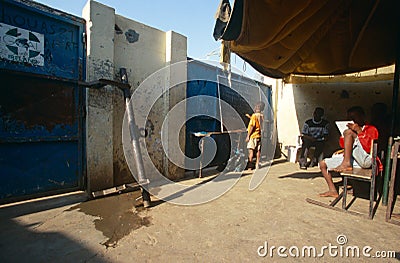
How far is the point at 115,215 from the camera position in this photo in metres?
2.80

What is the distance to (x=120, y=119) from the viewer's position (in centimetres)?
386

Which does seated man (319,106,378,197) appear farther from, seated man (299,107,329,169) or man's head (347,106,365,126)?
seated man (299,107,329,169)

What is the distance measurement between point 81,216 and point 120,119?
1.66m

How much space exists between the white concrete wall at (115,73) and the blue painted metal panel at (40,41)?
20cm

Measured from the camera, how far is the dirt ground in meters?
2.01

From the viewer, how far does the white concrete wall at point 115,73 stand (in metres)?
3.43

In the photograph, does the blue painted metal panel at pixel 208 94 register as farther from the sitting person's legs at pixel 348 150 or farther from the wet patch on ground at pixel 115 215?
the sitting person's legs at pixel 348 150

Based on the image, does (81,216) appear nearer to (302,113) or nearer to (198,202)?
(198,202)

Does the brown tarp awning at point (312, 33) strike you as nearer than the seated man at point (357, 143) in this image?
Yes
